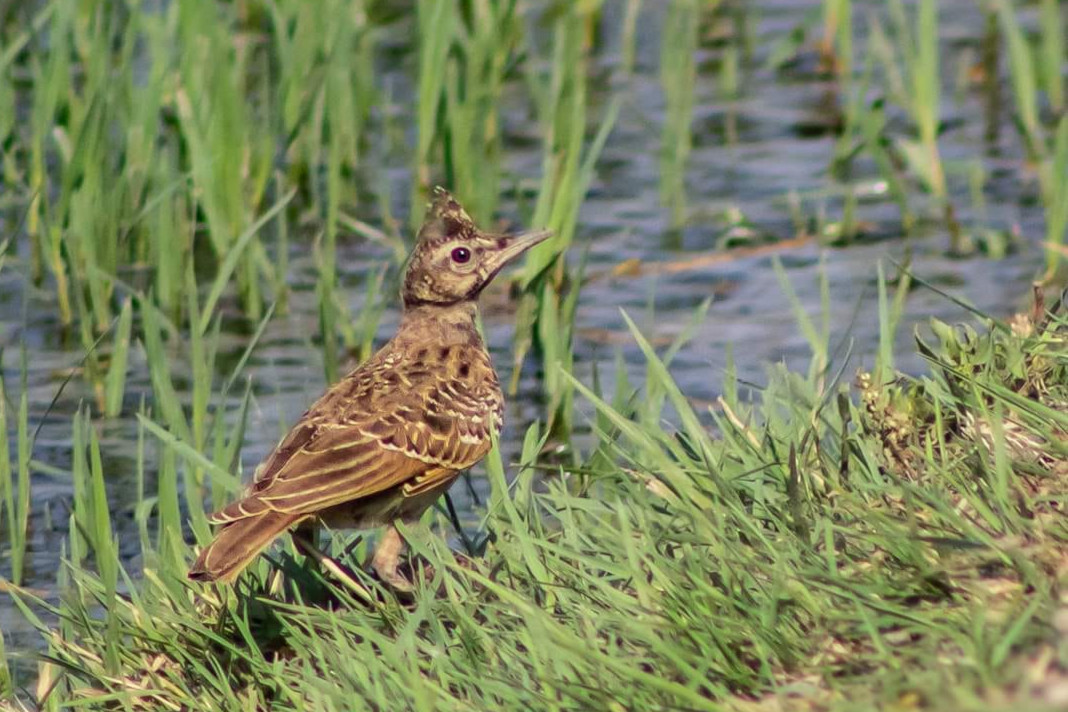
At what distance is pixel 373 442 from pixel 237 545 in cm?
59

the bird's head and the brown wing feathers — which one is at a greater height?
the bird's head

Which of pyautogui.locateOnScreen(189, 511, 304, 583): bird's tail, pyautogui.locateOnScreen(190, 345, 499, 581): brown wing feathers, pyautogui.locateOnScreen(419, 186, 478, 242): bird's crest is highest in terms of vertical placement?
pyautogui.locateOnScreen(419, 186, 478, 242): bird's crest

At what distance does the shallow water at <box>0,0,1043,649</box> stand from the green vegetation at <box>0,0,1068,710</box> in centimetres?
11

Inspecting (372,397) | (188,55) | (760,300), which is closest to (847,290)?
(760,300)

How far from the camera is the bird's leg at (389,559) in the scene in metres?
5.03

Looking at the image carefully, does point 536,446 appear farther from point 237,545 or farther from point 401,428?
point 237,545

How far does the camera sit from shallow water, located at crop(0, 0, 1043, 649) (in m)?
7.64

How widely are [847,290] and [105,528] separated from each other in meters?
4.64

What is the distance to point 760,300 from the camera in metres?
8.88

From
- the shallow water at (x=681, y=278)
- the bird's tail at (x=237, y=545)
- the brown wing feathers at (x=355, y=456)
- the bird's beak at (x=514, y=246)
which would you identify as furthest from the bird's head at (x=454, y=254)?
the bird's tail at (x=237, y=545)

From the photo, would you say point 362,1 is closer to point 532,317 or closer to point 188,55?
point 188,55

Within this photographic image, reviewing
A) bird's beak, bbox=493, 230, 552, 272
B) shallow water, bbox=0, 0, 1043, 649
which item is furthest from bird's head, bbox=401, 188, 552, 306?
shallow water, bbox=0, 0, 1043, 649

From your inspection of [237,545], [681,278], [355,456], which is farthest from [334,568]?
[681,278]

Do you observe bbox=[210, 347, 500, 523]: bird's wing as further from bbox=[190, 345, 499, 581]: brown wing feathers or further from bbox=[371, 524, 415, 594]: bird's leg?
bbox=[371, 524, 415, 594]: bird's leg
